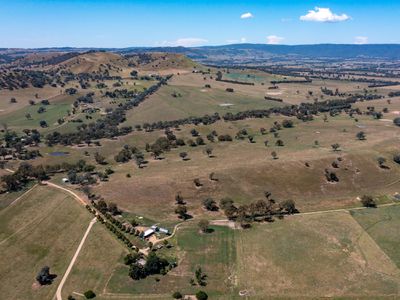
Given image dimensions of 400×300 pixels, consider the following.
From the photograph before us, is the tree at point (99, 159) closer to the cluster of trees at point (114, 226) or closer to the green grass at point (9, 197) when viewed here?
the green grass at point (9, 197)

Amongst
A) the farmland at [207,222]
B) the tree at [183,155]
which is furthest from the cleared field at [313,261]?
the tree at [183,155]

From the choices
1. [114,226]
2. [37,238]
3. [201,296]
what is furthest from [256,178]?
[37,238]

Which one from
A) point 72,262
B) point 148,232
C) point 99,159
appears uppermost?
point 99,159

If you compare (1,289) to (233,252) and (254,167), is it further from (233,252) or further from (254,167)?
(254,167)

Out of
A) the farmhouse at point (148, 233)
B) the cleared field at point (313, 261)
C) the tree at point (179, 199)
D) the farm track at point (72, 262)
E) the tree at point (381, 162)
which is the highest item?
the tree at point (381, 162)

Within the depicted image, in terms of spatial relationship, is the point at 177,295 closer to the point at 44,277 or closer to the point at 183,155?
the point at 44,277
